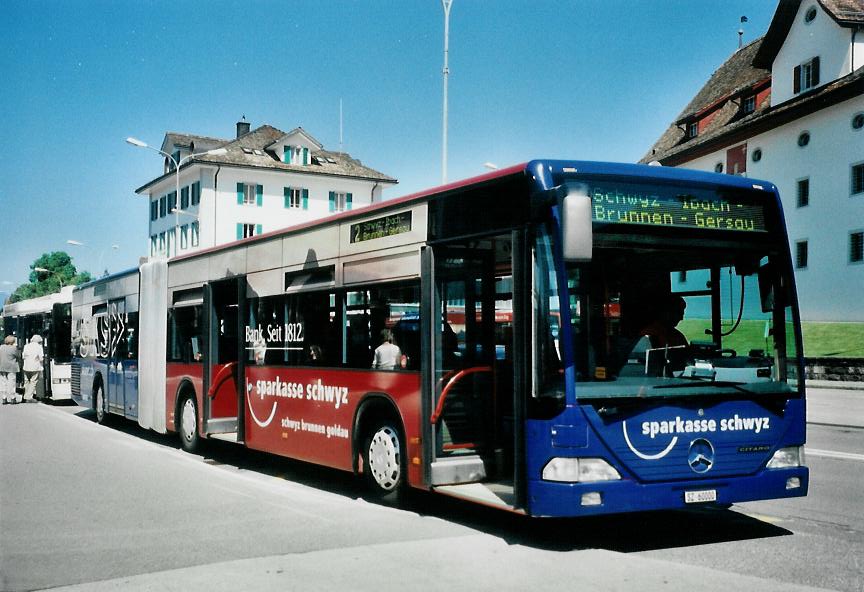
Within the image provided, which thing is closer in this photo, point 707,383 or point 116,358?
point 707,383

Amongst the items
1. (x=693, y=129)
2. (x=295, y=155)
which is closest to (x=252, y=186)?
(x=295, y=155)

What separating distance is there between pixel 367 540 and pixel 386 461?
5.21 feet

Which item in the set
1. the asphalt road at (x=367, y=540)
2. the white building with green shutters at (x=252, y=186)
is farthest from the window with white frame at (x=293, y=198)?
the asphalt road at (x=367, y=540)

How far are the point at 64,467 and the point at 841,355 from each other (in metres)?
25.1

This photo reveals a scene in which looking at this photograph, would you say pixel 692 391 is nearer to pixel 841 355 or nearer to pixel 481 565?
pixel 481 565

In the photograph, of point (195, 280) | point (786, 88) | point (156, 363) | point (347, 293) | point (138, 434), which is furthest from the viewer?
point (786, 88)

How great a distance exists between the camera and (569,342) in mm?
6949

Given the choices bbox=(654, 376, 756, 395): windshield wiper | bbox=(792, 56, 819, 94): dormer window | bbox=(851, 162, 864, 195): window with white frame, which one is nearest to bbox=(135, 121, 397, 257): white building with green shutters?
bbox=(792, 56, 819, 94): dormer window

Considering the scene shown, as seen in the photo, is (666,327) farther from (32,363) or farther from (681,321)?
(32,363)

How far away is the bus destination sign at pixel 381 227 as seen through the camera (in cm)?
909

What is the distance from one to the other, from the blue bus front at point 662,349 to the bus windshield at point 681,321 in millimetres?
10

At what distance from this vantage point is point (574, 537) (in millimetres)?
7758

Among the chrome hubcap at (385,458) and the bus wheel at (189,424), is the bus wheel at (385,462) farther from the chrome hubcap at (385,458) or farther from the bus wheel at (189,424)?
the bus wheel at (189,424)

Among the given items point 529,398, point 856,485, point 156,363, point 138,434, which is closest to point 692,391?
point 529,398
